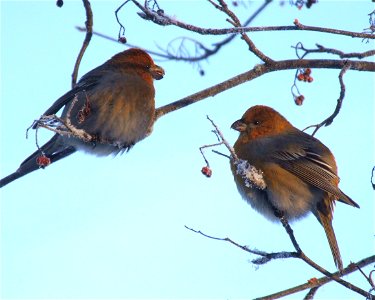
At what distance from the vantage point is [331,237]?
16.5 ft

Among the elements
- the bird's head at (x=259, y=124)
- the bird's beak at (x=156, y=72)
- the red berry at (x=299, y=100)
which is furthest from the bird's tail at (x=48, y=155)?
the red berry at (x=299, y=100)

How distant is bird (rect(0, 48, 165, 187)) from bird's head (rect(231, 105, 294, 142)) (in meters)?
0.95

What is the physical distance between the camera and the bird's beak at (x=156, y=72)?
248 inches

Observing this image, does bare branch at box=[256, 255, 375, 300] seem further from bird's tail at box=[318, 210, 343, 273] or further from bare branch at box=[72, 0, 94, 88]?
bare branch at box=[72, 0, 94, 88]

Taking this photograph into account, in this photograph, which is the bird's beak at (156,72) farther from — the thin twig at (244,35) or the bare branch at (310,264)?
the bare branch at (310,264)

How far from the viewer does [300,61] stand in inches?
197

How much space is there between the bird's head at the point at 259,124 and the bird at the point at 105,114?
3.11ft

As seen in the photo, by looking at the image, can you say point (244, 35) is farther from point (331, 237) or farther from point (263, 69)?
point (331, 237)

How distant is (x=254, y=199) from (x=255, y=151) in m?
0.55

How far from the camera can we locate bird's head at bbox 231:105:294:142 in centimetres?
595

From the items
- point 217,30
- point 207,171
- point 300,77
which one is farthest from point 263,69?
point 207,171

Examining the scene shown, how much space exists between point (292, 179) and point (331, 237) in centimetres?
62

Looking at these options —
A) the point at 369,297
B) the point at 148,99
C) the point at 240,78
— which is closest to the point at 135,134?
the point at 148,99

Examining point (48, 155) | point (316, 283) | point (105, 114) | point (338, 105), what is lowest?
point (316, 283)
